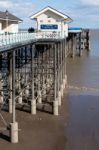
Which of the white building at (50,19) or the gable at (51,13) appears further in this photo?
the gable at (51,13)

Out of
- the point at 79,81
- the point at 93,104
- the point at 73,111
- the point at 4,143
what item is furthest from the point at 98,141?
the point at 79,81

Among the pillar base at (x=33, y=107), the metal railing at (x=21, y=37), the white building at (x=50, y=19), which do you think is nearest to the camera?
the metal railing at (x=21, y=37)

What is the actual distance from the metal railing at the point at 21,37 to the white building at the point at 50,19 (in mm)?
1921

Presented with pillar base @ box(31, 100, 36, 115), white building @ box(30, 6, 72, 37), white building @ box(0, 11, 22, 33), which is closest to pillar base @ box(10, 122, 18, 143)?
pillar base @ box(31, 100, 36, 115)

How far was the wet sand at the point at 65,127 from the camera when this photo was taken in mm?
20578

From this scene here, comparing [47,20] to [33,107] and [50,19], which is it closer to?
[50,19]

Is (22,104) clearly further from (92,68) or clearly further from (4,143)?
(92,68)

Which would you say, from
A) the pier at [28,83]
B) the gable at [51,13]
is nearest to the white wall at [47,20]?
the gable at [51,13]

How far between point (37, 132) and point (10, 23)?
408 inches

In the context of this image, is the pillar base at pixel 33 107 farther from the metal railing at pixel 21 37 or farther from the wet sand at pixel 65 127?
the metal railing at pixel 21 37

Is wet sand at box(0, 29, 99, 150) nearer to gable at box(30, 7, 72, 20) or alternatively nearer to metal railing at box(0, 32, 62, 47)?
metal railing at box(0, 32, 62, 47)

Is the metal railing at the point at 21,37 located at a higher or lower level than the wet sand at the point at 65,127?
higher

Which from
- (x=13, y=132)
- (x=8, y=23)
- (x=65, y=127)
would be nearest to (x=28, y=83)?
(x=8, y=23)

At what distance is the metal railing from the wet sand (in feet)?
14.1
